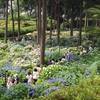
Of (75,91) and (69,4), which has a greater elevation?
(69,4)

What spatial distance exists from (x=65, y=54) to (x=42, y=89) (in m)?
6.37

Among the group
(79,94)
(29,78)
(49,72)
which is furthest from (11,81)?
(79,94)

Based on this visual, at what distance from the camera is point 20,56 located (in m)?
18.3

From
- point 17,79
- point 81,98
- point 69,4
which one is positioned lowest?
point 17,79

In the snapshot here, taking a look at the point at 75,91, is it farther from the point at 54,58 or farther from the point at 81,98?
the point at 54,58

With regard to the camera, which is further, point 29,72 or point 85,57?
point 85,57

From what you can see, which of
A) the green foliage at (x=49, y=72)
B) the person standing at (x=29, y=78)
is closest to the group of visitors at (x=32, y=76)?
the person standing at (x=29, y=78)

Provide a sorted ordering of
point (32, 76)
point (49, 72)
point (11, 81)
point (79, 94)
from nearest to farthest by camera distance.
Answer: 1. point (79, 94)
2. point (11, 81)
3. point (49, 72)
4. point (32, 76)

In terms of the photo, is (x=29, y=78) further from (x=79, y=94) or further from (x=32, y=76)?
(x=79, y=94)

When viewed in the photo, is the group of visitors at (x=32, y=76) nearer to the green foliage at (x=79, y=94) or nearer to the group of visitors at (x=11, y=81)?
the group of visitors at (x=11, y=81)

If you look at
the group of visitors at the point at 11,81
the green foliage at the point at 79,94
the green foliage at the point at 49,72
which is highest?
the green foliage at the point at 79,94

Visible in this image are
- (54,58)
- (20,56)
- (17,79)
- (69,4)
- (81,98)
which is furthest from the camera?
(69,4)

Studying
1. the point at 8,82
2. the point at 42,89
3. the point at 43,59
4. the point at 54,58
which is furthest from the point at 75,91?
the point at 54,58

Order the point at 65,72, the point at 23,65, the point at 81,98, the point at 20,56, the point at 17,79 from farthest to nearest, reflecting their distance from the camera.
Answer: the point at 20,56
the point at 23,65
the point at 17,79
the point at 65,72
the point at 81,98
